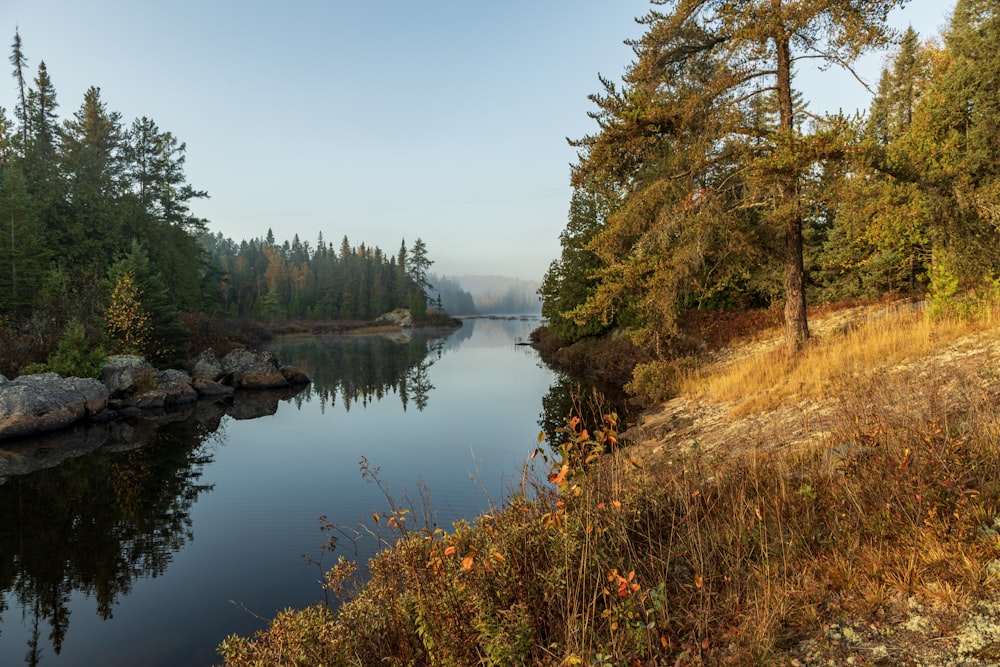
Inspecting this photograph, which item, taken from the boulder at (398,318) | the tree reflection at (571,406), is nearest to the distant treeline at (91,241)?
the tree reflection at (571,406)

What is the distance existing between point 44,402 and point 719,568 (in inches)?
763

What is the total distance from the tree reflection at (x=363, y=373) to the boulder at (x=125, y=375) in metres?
5.91

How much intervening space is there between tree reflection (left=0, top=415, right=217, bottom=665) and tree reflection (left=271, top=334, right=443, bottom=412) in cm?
796

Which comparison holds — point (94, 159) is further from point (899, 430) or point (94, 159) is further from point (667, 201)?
point (899, 430)

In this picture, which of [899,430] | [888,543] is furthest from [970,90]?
[888,543]

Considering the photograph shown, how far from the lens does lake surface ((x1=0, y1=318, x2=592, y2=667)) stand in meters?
6.13

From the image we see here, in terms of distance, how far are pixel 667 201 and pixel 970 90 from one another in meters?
14.5

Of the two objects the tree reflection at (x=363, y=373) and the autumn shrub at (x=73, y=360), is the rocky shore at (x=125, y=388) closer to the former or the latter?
the autumn shrub at (x=73, y=360)

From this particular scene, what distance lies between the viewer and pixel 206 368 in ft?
79.4

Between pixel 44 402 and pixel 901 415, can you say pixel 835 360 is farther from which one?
pixel 44 402

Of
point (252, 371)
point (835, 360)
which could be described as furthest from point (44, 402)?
point (835, 360)

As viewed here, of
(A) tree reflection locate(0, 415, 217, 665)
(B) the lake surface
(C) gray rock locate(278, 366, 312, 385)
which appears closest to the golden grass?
(B) the lake surface

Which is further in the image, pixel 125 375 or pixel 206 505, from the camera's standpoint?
pixel 125 375

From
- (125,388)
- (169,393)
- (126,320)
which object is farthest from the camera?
(126,320)
